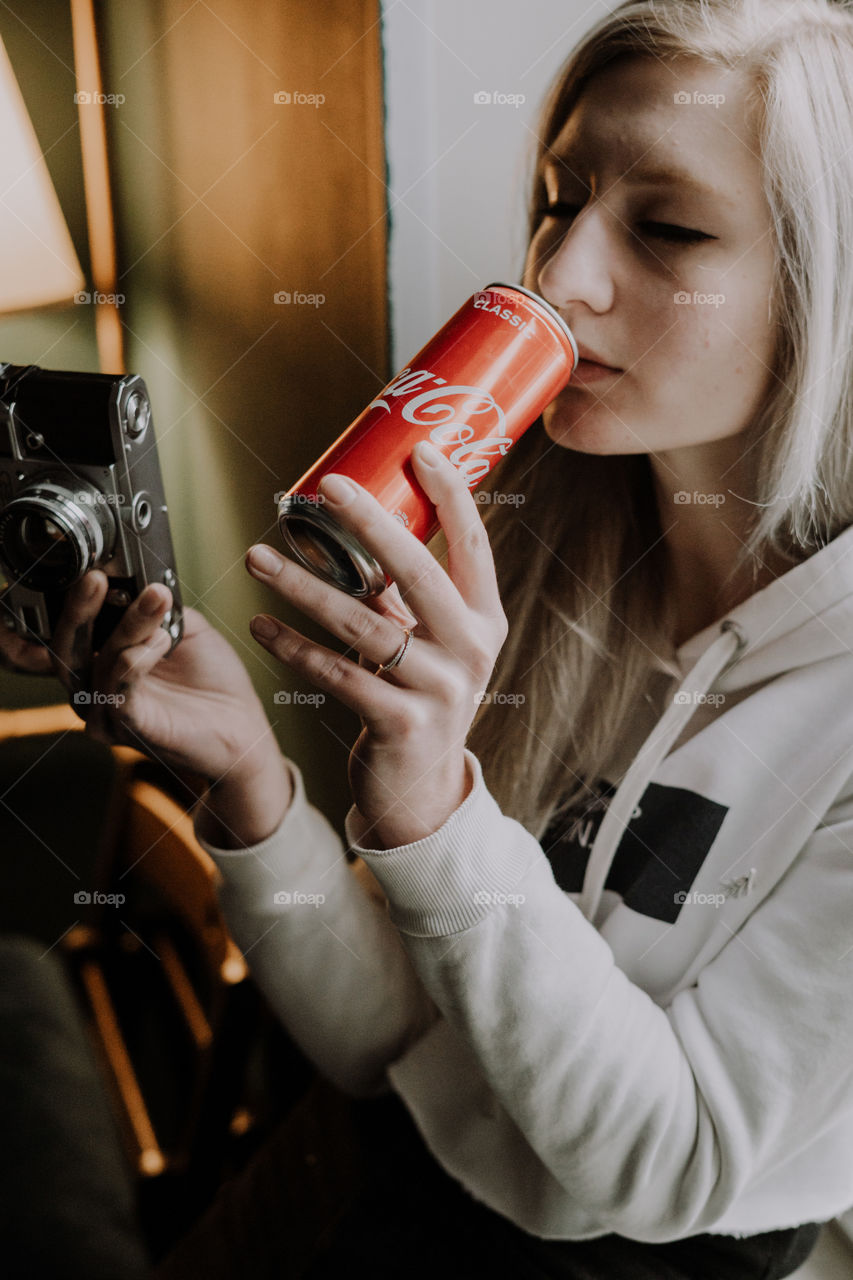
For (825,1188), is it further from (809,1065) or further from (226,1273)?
(226,1273)

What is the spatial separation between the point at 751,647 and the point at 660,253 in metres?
0.27

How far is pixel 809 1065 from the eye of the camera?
0.54m

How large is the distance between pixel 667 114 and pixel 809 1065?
22.8 inches

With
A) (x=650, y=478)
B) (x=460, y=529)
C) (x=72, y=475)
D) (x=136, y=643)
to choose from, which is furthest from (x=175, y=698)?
(x=650, y=478)

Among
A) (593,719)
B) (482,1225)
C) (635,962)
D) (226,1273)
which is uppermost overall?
(593,719)

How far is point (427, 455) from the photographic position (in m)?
0.47

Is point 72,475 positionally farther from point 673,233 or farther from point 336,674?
point 673,233

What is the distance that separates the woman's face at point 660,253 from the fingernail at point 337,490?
0.22 m

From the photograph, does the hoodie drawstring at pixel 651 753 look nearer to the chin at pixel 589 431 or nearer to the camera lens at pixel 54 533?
the chin at pixel 589 431

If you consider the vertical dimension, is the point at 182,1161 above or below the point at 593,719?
below

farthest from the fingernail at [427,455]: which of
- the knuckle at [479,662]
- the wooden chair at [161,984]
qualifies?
the wooden chair at [161,984]

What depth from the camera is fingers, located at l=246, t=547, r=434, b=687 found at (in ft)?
1.59

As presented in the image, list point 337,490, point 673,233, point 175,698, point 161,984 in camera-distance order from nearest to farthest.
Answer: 1. point 337,490
2. point 673,233
3. point 175,698
4. point 161,984

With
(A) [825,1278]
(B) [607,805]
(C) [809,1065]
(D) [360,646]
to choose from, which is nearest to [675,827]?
(B) [607,805]
